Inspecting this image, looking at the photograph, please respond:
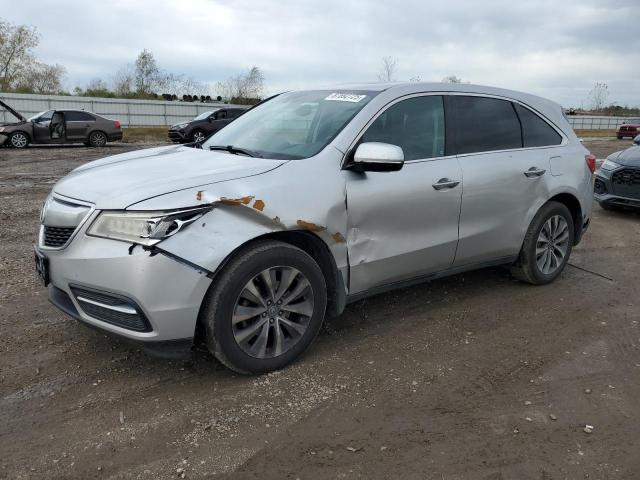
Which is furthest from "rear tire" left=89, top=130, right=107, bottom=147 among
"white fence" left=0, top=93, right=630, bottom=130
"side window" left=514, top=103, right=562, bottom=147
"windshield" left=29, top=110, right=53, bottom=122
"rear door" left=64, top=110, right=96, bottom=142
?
"side window" left=514, top=103, right=562, bottom=147

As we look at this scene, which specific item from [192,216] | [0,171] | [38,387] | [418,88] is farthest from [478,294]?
[0,171]

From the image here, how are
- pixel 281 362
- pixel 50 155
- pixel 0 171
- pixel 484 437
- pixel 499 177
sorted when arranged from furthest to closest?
pixel 50 155 → pixel 0 171 → pixel 499 177 → pixel 281 362 → pixel 484 437

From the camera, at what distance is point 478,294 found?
190 inches

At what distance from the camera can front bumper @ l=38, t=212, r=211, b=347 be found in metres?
2.75

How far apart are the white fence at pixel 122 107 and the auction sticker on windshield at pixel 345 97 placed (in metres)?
31.4

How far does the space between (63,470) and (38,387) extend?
836 millimetres

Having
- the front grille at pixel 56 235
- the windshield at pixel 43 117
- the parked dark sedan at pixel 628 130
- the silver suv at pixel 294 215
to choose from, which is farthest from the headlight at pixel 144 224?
the parked dark sedan at pixel 628 130

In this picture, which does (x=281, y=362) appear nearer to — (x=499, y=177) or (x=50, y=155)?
(x=499, y=177)

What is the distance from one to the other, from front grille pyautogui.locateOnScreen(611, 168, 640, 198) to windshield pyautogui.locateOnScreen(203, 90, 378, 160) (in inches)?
243

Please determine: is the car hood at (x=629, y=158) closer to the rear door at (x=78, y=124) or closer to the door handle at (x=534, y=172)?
the door handle at (x=534, y=172)

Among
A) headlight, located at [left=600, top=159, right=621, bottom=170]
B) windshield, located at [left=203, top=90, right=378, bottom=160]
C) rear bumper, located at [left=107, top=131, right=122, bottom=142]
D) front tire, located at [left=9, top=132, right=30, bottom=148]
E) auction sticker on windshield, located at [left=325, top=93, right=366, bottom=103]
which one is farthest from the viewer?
rear bumper, located at [left=107, top=131, right=122, bottom=142]

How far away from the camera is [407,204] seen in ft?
12.0

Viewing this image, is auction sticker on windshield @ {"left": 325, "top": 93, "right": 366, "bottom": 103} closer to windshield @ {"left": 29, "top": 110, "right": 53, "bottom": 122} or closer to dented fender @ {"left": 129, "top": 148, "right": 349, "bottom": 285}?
dented fender @ {"left": 129, "top": 148, "right": 349, "bottom": 285}

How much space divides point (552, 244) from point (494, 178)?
1.17 metres
